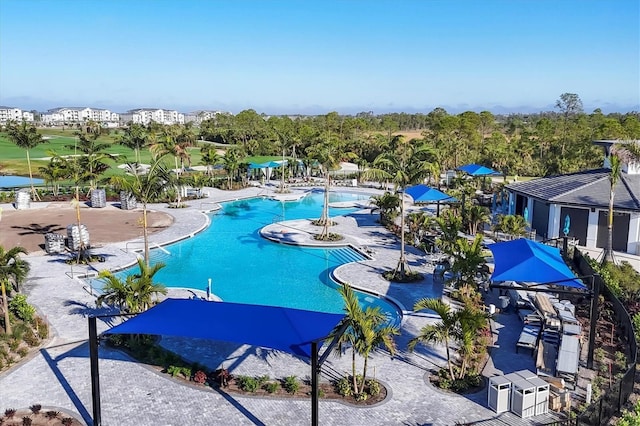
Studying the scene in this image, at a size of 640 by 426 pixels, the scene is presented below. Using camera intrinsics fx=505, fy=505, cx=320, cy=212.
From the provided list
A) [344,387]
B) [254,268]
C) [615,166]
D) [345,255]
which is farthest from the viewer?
[345,255]

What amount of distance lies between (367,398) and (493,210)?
24772 millimetres

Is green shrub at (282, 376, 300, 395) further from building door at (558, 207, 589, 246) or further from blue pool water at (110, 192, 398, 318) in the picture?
building door at (558, 207, 589, 246)

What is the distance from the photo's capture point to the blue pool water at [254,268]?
18297 millimetres

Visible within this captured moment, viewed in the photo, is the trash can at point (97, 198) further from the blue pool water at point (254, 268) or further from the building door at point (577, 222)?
→ the building door at point (577, 222)

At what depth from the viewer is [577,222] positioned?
2436 centimetres

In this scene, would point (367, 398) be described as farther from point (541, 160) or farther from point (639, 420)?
point (541, 160)

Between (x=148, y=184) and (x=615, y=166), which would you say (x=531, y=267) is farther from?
(x=148, y=184)

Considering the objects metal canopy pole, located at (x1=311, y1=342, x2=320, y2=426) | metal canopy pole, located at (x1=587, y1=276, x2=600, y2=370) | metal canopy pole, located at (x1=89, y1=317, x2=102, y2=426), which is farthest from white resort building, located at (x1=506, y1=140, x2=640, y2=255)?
metal canopy pole, located at (x1=89, y1=317, x2=102, y2=426)

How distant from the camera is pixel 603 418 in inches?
387

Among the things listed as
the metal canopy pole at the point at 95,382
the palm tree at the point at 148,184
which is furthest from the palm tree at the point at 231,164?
the metal canopy pole at the point at 95,382

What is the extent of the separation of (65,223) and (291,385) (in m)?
22.8

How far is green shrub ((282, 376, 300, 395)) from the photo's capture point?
1136 cm

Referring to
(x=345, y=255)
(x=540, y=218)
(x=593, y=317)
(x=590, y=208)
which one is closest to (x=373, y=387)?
(x=593, y=317)

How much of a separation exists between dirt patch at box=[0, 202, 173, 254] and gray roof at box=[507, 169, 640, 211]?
20.3 meters
